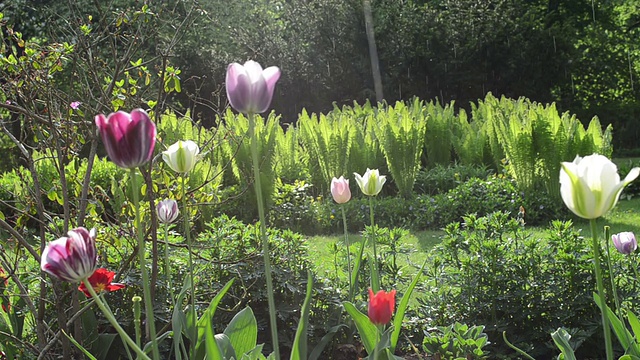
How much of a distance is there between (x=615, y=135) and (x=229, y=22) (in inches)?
362

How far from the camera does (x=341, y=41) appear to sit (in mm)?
15633

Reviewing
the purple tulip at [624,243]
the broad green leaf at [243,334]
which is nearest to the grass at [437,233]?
the purple tulip at [624,243]

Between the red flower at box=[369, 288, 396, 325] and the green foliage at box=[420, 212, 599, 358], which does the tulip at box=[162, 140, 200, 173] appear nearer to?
the red flower at box=[369, 288, 396, 325]

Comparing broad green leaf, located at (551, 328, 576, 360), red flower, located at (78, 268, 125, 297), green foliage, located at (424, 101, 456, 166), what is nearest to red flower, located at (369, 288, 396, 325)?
broad green leaf, located at (551, 328, 576, 360)

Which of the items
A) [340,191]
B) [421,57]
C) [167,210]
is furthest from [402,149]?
[421,57]

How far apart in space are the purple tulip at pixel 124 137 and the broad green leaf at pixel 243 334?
3.30ft

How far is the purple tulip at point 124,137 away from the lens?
1.05 metres

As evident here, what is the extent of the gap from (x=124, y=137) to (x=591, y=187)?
70 cm

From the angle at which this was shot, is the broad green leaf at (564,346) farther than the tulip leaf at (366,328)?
No

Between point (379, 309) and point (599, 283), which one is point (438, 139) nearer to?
point (379, 309)

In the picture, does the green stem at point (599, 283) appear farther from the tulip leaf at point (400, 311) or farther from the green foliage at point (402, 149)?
the green foliage at point (402, 149)

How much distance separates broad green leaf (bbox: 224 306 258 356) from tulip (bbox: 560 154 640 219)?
3.70 feet

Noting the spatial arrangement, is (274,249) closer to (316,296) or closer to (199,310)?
(316,296)

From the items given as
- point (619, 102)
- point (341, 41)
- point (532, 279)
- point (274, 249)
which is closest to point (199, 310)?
point (274, 249)
